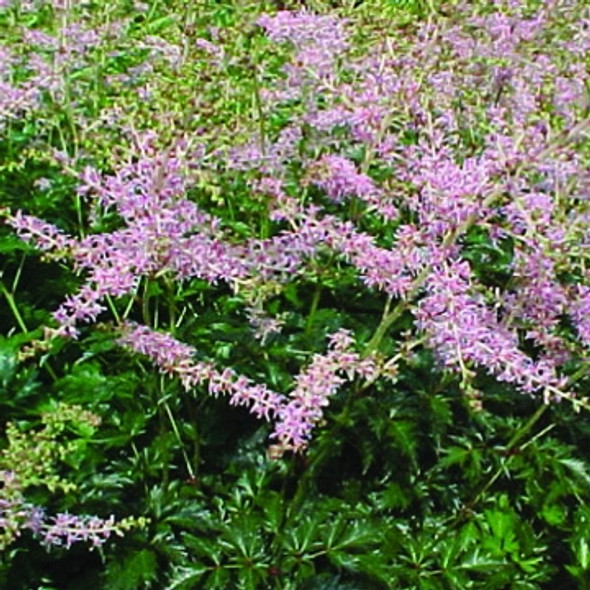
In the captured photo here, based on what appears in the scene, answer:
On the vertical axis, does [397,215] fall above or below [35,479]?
above

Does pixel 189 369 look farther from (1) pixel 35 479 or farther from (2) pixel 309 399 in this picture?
(1) pixel 35 479

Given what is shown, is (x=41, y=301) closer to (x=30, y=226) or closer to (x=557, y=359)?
(x=30, y=226)

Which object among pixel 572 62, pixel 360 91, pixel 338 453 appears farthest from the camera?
pixel 572 62

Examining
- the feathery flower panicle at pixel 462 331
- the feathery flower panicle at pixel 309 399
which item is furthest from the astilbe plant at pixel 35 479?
the feathery flower panicle at pixel 462 331

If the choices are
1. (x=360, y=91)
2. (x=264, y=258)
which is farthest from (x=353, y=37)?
(x=264, y=258)

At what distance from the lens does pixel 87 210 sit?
154 inches

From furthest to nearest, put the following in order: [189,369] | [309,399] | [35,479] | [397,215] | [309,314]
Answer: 1. [309,314]
2. [397,215]
3. [189,369]
4. [309,399]
5. [35,479]

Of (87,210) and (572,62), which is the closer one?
Result: (572,62)

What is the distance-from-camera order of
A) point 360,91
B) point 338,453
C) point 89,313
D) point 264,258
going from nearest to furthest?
point 89,313 < point 264,258 < point 338,453 < point 360,91

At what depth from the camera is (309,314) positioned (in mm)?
3461

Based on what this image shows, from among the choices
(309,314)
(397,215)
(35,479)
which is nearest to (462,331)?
(397,215)

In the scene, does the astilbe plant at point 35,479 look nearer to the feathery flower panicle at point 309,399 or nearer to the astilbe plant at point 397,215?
the astilbe plant at point 397,215

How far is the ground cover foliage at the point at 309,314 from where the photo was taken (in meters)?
2.65

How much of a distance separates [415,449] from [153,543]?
0.79m
